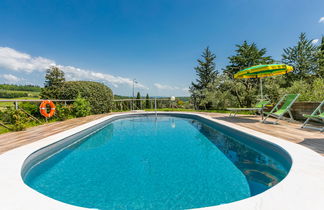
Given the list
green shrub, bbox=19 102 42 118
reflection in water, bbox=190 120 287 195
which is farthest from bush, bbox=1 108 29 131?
reflection in water, bbox=190 120 287 195

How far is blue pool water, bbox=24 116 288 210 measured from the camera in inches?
65.2

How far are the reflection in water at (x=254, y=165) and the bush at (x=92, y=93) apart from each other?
7.31 metres

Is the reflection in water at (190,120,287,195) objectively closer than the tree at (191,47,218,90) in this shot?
Yes

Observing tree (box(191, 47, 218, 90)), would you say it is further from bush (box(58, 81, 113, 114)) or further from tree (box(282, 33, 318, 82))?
bush (box(58, 81, 113, 114))

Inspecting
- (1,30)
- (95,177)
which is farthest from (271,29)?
(1,30)

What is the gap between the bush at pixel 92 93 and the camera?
7.57m

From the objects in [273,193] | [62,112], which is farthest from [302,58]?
[62,112]

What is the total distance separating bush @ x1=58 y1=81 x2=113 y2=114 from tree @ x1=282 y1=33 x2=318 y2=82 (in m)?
19.1

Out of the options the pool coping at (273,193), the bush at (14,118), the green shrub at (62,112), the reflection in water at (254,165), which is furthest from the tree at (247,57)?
the bush at (14,118)

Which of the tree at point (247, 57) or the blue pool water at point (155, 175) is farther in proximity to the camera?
the tree at point (247, 57)

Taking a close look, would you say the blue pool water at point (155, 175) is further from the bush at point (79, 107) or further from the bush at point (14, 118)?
the bush at point (79, 107)

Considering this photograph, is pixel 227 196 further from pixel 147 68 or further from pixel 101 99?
pixel 147 68

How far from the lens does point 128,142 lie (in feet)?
13.0

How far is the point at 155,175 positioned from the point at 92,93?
7.56 metres
